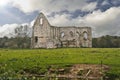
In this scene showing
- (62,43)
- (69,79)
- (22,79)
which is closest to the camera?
(22,79)

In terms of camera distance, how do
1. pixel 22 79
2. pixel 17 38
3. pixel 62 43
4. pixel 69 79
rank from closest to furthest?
pixel 22 79 < pixel 69 79 < pixel 62 43 < pixel 17 38

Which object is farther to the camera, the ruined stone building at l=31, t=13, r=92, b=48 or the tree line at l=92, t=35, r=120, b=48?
the tree line at l=92, t=35, r=120, b=48

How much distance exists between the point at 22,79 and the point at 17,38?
88436 mm

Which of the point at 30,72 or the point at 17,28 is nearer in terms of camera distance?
the point at 30,72

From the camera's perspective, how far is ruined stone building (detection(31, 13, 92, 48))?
84.9 metres

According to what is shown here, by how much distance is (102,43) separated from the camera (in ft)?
316

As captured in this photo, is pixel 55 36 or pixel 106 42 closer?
pixel 55 36

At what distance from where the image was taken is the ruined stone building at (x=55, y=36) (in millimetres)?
84938

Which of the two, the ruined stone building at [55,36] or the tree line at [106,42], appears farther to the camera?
the tree line at [106,42]

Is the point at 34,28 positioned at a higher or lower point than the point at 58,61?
higher

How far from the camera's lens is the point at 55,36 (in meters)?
87.2

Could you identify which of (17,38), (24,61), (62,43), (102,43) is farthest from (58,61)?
(17,38)

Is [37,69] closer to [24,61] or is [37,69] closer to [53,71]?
[53,71]

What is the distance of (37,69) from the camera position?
36219mm
